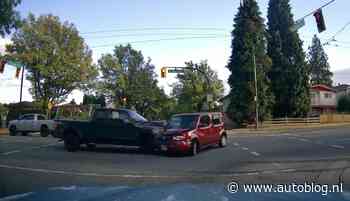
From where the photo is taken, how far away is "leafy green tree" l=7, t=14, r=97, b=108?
43.7 m

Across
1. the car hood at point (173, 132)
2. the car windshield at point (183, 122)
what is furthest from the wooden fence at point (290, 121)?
the car hood at point (173, 132)

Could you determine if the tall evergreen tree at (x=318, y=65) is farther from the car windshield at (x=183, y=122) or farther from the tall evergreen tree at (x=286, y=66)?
the car windshield at (x=183, y=122)

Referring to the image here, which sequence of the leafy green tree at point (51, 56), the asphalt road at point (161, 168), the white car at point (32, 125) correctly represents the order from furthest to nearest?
1. the leafy green tree at point (51, 56)
2. the white car at point (32, 125)
3. the asphalt road at point (161, 168)

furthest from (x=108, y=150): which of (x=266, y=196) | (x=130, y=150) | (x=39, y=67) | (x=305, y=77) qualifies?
→ (x=305, y=77)

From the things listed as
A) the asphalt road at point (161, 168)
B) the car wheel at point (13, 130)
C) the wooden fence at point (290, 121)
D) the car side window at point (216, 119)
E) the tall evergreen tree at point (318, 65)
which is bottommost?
the asphalt road at point (161, 168)

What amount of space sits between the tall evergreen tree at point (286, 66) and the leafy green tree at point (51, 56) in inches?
861

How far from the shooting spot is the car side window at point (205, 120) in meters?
18.5

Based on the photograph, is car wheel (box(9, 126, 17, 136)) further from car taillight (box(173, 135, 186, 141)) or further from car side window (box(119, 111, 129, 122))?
car taillight (box(173, 135, 186, 141))

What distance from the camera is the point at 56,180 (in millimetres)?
10898

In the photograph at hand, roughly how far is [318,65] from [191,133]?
113200mm

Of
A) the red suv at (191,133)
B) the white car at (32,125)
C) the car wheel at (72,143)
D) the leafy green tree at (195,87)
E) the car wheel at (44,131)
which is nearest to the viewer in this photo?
the red suv at (191,133)

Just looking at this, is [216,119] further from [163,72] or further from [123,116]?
[163,72]

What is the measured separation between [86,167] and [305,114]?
44.7m

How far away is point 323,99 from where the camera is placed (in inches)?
3211
